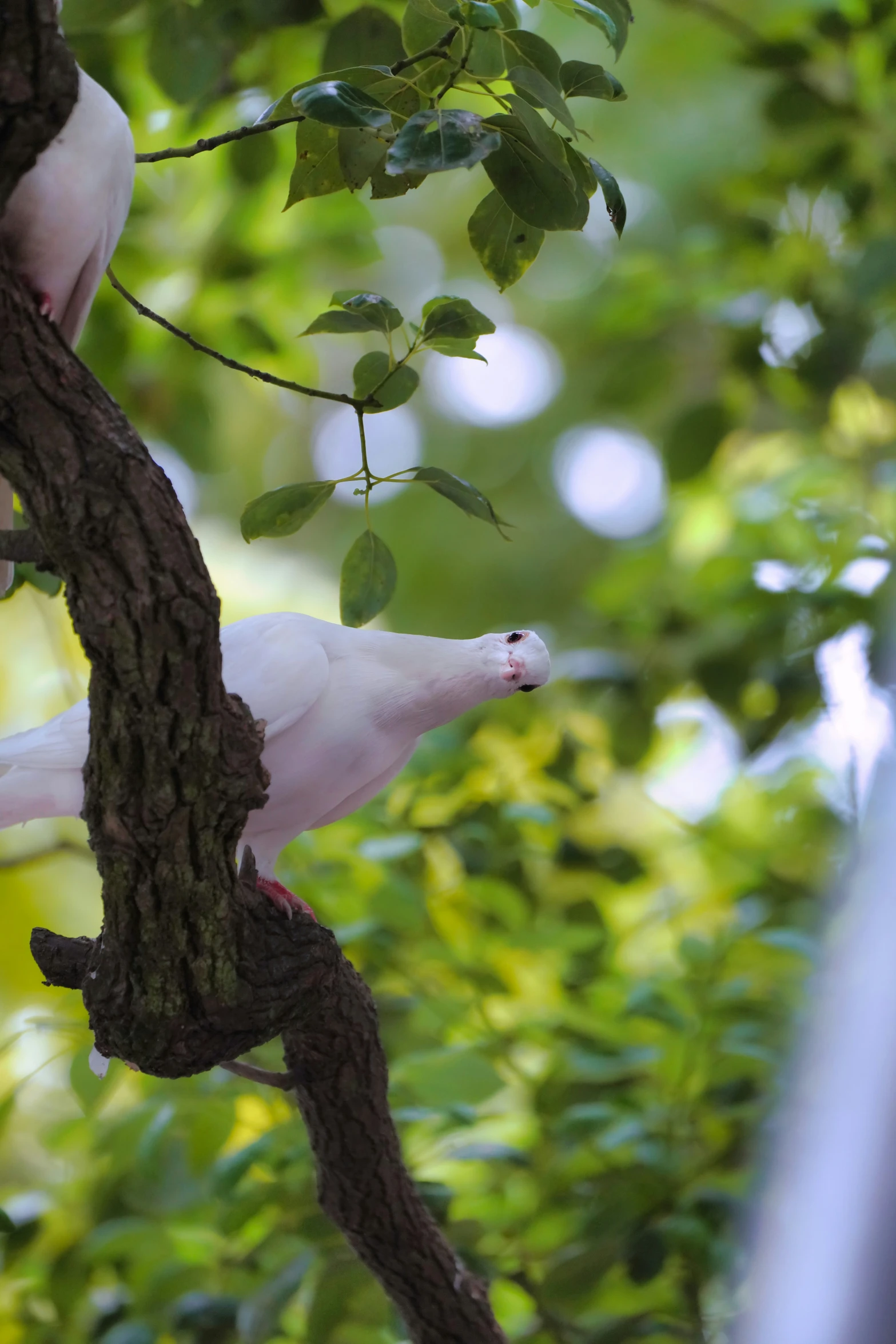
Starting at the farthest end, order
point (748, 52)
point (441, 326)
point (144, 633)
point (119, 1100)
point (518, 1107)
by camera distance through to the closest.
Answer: point (119, 1100), point (518, 1107), point (748, 52), point (441, 326), point (144, 633)

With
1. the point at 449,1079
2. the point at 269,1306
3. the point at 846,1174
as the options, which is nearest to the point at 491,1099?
the point at 449,1079

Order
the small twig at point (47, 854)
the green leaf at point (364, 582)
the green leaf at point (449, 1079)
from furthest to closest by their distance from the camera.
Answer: the small twig at point (47, 854)
the green leaf at point (449, 1079)
the green leaf at point (364, 582)

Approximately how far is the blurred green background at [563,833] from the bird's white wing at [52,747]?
43 centimetres

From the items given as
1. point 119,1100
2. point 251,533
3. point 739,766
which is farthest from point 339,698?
point 119,1100

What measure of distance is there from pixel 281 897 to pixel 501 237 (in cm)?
61

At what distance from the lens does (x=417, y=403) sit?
4.40 metres

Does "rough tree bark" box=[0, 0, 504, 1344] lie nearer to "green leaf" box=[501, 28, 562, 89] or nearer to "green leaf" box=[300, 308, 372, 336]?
"green leaf" box=[300, 308, 372, 336]

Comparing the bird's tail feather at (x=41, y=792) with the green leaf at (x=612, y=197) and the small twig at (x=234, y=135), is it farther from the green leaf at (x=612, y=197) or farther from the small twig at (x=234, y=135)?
the green leaf at (x=612, y=197)

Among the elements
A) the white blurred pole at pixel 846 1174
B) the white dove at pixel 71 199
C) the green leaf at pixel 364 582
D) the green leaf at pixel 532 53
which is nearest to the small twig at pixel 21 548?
the white dove at pixel 71 199

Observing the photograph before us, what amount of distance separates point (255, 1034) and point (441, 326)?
24.0 inches

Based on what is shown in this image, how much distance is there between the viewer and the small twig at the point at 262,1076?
3.81ft

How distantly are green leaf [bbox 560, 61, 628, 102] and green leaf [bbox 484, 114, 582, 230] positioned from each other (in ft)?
0.24

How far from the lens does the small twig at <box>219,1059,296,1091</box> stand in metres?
1.16

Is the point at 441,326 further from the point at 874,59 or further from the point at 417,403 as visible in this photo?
the point at 417,403
